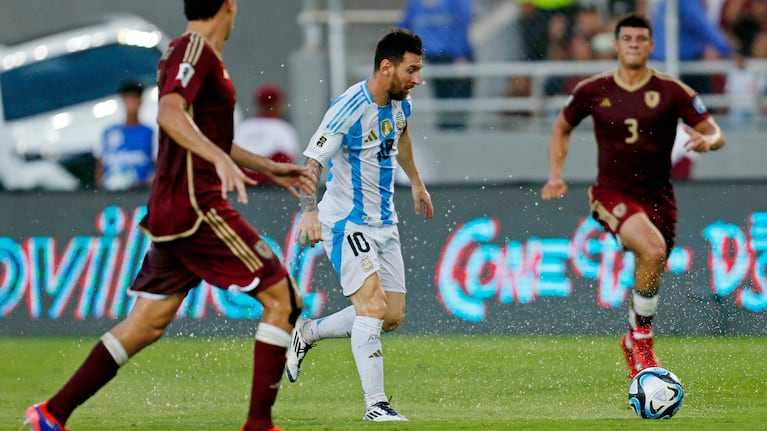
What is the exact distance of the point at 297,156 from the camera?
15250 mm

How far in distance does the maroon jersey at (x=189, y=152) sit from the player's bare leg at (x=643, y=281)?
3.58 m

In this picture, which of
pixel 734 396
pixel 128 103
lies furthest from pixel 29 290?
pixel 734 396

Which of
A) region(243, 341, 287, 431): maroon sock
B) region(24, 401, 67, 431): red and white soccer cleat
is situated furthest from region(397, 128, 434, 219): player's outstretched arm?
region(24, 401, 67, 431): red and white soccer cleat

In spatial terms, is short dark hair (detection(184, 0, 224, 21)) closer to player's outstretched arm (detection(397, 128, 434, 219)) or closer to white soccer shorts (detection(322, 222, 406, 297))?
white soccer shorts (detection(322, 222, 406, 297))

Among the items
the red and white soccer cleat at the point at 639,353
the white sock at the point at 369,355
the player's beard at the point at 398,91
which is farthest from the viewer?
the red and white soccer cleat at the point at 639,353

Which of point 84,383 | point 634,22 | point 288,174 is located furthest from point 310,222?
point 634,22

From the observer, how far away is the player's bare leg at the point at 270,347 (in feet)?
22.3

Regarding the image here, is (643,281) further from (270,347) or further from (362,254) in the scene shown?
(270,347)

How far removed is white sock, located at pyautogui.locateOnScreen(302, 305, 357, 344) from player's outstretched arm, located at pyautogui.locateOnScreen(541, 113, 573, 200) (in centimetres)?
154

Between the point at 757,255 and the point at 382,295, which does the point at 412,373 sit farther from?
the point at 757,255

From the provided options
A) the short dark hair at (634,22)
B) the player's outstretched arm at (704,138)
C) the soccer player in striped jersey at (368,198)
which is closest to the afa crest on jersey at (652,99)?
the player's outstretched arm at (704,138)

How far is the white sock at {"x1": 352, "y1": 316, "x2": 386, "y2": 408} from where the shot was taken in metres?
8.34

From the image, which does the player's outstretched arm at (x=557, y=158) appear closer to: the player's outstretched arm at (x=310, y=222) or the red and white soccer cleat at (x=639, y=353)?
the red and white soccer cleat at (x=639, y=353)

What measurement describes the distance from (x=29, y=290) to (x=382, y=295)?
5.27 m
